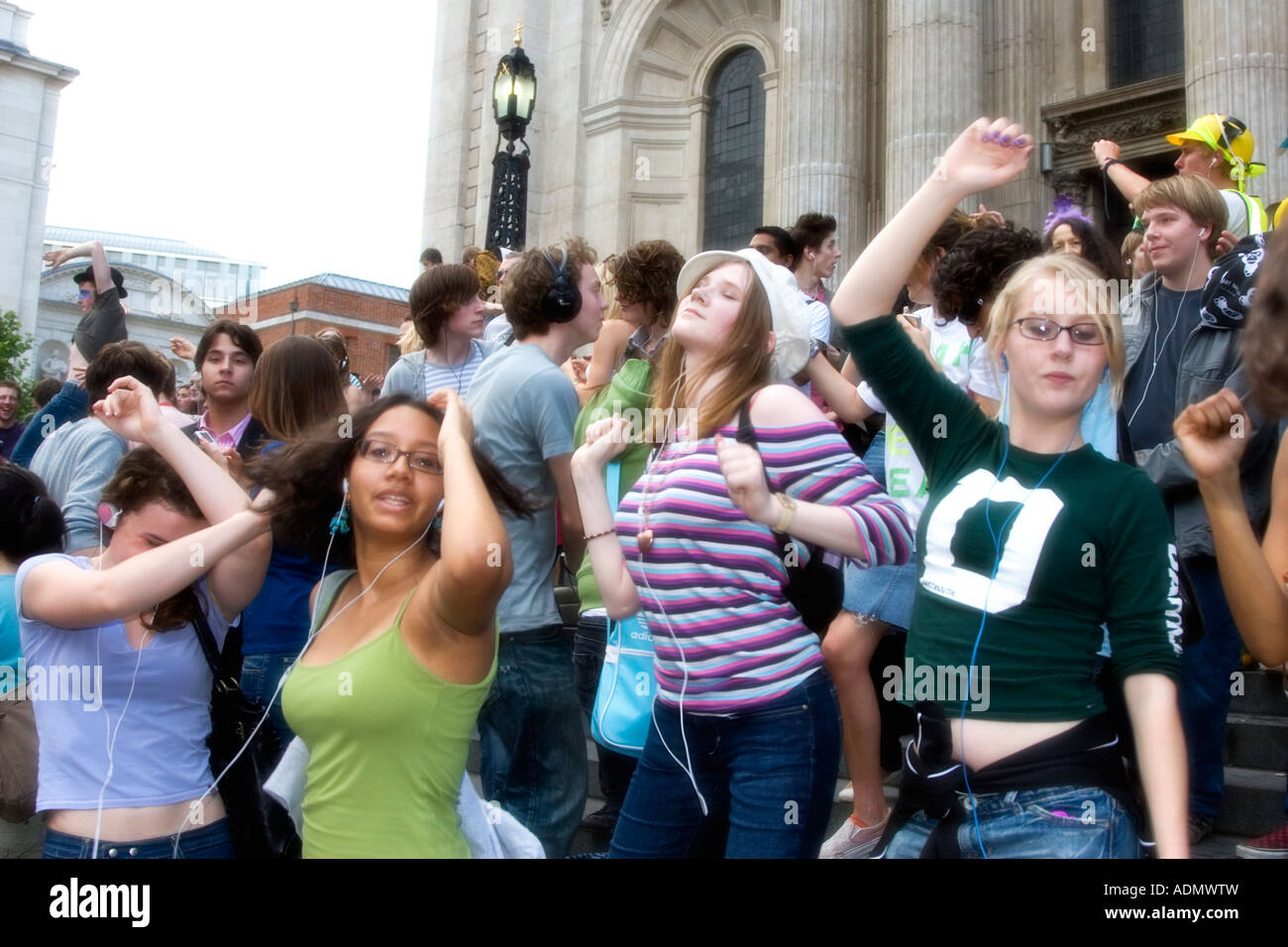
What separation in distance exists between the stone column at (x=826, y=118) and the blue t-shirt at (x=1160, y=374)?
8.37 metres

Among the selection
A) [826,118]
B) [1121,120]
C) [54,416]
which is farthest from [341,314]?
[54,416]

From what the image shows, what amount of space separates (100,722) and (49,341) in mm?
53524

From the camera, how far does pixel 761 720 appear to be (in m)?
2.92

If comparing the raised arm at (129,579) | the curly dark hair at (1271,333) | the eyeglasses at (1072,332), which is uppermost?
the eyeglasses at (1072,332)

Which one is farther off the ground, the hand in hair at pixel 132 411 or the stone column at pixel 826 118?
the stone column at pixel 826 118

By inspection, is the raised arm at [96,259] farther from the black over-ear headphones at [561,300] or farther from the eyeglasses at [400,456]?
the eyeglasses at [400,456]

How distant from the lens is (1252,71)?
9.75 meters

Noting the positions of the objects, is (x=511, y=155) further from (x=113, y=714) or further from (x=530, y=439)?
(x=113, y=714)

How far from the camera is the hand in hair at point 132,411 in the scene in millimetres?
3414

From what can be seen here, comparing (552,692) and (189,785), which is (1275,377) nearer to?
(552,692)

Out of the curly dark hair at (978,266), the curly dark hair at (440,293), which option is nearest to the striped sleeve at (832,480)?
the curly dark hair at (978,266)
